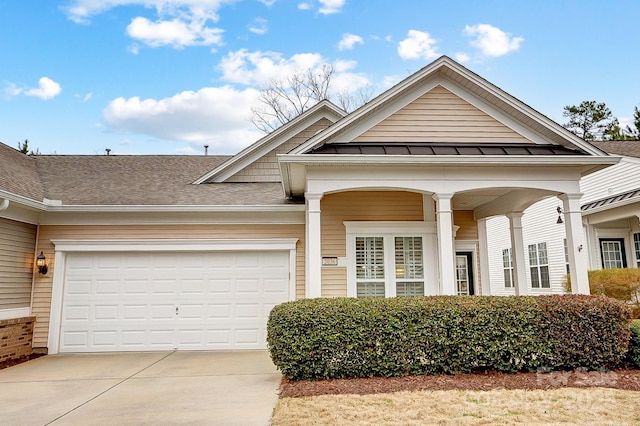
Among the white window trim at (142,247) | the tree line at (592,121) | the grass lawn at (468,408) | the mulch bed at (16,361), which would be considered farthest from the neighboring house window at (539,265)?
the tree line at (592,121)

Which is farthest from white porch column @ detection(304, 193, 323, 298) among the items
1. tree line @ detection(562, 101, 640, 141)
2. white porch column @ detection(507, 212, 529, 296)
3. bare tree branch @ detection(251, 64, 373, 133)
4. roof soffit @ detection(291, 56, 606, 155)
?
tree line @ detection(562, 101, 640, 141)

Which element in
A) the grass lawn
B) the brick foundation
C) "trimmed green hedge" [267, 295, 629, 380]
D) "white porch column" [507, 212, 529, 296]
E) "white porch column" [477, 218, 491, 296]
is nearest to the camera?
the grass lawn

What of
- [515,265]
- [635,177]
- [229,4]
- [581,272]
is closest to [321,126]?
[515,265]

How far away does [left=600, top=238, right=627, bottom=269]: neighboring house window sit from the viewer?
43.0 ft

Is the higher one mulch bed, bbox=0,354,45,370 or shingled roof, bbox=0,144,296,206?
shingled roof, bbox=0,144,296,206

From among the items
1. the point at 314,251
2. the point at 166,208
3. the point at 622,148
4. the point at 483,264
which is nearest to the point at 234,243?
the point at 166,208

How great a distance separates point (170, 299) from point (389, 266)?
4.69 meters

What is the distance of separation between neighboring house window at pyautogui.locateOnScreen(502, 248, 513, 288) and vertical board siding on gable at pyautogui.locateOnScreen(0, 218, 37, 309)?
16.2 meters

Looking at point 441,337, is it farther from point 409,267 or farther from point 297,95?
point 297,95

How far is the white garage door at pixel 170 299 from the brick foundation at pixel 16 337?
58cm

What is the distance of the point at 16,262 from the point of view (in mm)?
8297

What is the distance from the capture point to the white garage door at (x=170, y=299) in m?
8.84

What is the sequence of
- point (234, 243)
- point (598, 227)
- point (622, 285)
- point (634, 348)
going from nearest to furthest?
point (634, 348), point (234, 243), point (622, 285), point (598, 227)

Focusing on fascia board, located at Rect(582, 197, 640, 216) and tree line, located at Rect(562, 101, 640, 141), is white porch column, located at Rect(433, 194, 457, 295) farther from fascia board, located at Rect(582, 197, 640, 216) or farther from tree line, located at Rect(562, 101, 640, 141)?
tree line, located at Rect(562, 101, 640, 141)
